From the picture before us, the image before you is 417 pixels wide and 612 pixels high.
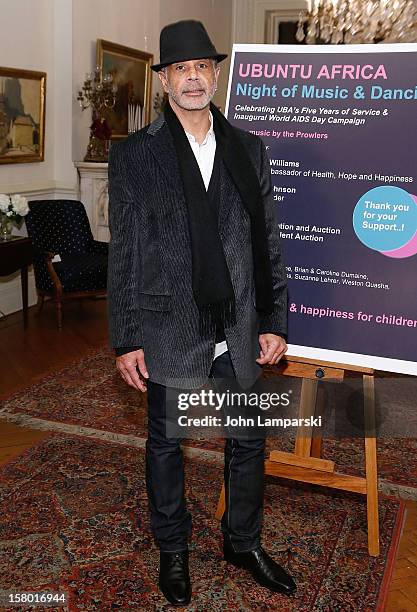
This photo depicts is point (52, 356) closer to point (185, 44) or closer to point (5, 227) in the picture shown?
point (5, 227)

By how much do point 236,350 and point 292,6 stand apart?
27.6 ft

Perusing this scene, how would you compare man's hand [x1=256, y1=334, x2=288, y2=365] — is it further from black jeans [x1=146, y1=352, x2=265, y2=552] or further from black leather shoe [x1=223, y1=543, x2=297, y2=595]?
black leather shoe [x1=223, y1=543, x2=297, y2=595]

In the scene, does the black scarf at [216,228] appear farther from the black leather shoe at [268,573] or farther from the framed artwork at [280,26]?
the framed artwork at [280,26]

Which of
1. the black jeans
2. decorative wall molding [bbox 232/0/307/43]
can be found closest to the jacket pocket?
the black jeans

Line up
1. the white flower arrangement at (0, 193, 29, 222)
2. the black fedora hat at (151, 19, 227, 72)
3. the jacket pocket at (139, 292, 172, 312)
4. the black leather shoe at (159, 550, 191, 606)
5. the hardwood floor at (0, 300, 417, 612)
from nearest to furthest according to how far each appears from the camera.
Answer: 1. the black fedora hat at (151, 19, 227, 72)
2. the jacket pocket at (139, 292, 172, 312)
3. the black leather shoe at (159, 550, 191, 606)
4. the hardwood floor at (0, 300, 417, 612)
5. the white flower arrangement at (0, 193, 29, 222)

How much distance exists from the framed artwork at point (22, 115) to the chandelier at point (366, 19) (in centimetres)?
232

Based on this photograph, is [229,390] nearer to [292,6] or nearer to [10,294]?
[10,294]

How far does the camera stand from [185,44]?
1969 mm

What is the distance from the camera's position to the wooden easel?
2.52 m

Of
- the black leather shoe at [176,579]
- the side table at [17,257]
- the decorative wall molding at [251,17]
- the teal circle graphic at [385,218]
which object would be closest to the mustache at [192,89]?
the teal circle graphic at [385,218]

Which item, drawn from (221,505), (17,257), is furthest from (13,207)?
(221,505)

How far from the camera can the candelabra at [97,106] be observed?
6.69 meters

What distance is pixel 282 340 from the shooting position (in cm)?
229

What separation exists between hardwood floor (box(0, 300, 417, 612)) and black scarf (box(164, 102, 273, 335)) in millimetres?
1153
